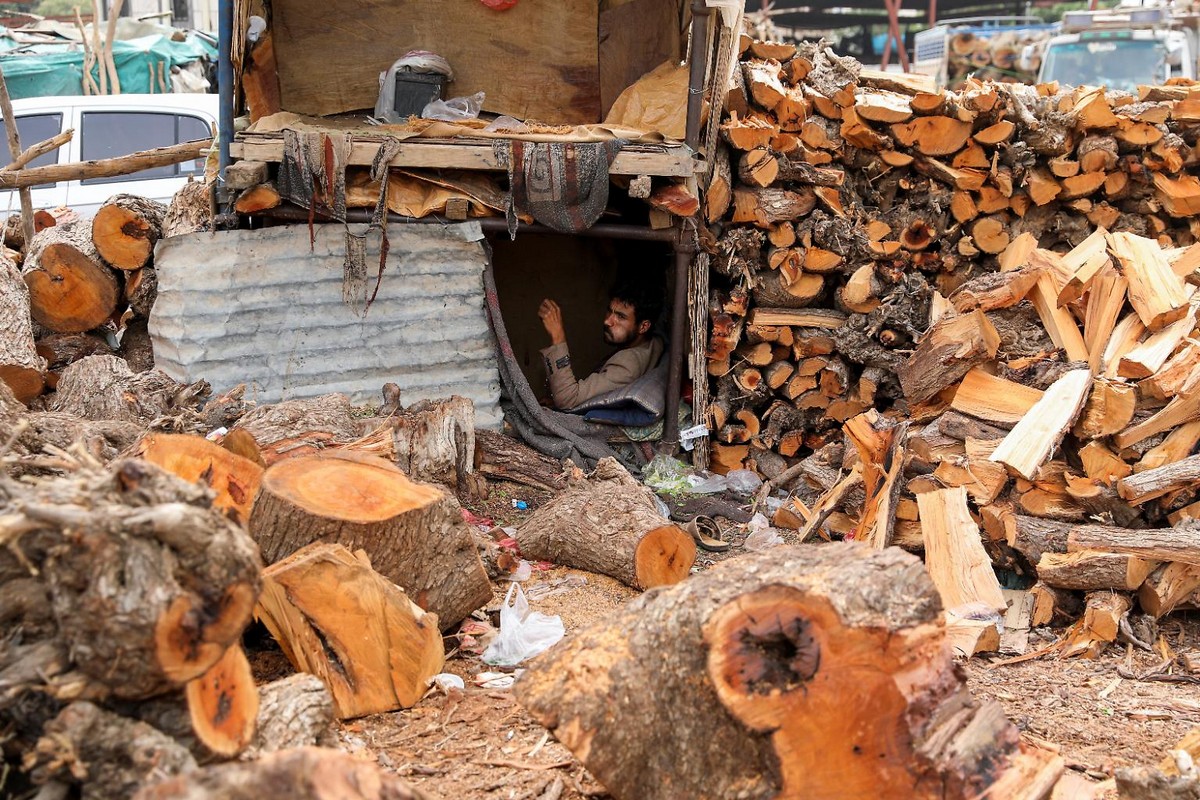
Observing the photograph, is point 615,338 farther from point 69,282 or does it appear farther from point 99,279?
point 69,282

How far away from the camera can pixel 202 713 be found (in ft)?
7.99

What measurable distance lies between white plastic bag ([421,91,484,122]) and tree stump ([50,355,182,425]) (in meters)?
2.59

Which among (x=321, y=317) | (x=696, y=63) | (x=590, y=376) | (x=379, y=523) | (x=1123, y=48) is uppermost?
(x=1123, y=48)

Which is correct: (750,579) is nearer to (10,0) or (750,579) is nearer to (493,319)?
(493,319)

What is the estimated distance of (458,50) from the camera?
8164mm

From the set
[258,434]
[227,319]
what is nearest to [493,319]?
[227,319]

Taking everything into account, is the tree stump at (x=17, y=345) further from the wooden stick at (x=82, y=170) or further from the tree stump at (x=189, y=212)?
the wooden stick at (x=82, y=170)

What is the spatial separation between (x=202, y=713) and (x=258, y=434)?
2.72m

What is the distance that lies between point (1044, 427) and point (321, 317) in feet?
13.9

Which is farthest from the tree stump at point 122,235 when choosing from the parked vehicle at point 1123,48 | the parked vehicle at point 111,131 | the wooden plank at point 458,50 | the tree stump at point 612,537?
the parked vehicle at point 1123,48

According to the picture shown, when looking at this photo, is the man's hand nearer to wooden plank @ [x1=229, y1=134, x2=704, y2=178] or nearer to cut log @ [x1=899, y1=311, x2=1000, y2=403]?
wooden plank @ [x1=229, y1=134, x2=704, y2=178]

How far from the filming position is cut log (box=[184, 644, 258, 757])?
95.2 inches

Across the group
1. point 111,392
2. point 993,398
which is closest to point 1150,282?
point 993,398

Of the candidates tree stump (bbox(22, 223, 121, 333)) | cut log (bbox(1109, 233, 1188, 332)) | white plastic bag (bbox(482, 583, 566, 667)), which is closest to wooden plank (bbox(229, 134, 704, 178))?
tree stump (bbox(22, 223, 121, 333))
